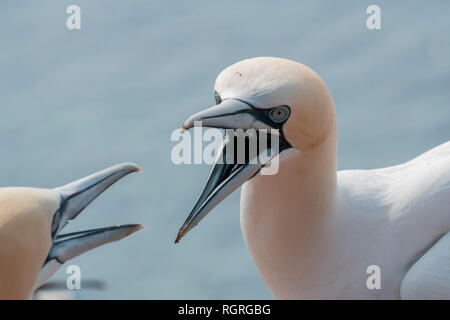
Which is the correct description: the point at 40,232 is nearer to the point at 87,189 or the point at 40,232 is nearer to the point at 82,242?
the point at 82,242

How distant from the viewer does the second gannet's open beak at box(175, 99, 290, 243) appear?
6039 millimetres

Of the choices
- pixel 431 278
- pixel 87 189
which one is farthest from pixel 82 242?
pixel 431 278

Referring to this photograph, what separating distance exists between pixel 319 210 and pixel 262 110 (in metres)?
0.78

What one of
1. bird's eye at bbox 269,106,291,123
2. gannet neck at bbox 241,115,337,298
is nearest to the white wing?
gannet neck at bbox 241,115,337,298

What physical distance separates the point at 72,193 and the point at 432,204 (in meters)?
2.00

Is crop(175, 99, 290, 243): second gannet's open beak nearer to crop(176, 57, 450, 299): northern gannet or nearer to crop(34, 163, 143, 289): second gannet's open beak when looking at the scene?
crop(176, 57, 450, 299): northern gannet

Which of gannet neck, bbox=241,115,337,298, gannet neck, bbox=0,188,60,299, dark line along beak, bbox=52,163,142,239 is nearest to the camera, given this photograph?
gannet neck, bbox=0,188,60,299

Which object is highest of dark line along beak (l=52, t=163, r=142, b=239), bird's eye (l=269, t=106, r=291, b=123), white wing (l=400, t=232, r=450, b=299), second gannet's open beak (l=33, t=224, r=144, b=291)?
bird's eye (l=269, t=106, r=291, b=123)

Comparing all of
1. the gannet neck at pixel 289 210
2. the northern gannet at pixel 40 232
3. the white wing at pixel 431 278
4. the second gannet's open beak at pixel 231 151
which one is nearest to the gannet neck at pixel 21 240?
the northern gannet at pixel 40 232

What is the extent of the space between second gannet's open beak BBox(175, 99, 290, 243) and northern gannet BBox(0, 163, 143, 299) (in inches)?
14.9

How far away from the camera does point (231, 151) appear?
629cm
